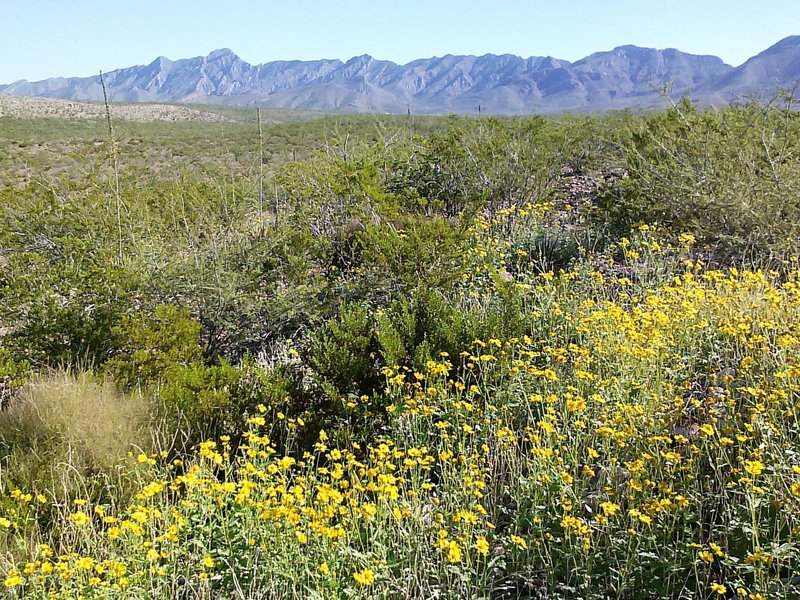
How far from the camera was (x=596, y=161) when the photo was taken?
1118 centimetres

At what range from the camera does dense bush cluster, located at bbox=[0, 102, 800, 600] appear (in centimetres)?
227

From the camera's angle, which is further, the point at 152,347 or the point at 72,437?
the point at 152,347

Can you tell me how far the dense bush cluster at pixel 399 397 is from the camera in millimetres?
2266

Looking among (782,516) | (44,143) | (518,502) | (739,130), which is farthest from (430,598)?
(44,143)

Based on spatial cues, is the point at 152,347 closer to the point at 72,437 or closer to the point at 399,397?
the point at 72,437

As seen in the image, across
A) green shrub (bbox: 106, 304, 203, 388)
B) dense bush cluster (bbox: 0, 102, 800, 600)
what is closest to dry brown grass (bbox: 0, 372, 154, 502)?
dense bush cluster (bbox: 0, 102, 800, 600)

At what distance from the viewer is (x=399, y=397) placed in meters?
3.44

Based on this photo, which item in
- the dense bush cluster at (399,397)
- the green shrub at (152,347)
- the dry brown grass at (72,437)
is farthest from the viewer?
the green shrub at (152,347)

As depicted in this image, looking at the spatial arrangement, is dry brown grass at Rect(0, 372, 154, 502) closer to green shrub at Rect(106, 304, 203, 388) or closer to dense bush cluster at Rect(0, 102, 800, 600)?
dense bush cluster at Rect(0, 102, 800, 600)

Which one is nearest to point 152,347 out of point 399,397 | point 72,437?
point 72,437

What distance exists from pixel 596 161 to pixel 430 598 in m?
10.0

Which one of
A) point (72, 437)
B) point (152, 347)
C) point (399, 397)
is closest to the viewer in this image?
point (72, 437)

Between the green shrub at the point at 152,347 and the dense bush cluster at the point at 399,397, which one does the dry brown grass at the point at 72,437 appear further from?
the green shrub at the point at 152,347

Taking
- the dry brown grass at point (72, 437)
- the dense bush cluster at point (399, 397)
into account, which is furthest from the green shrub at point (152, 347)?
the dry brown grass at point (72, 437)
